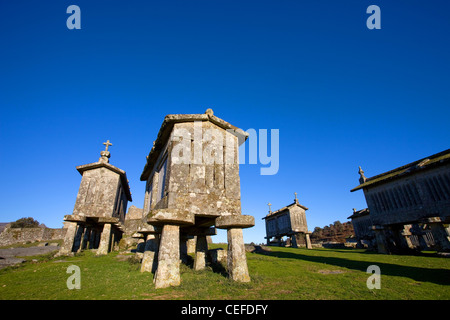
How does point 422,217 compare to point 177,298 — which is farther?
point 422,217

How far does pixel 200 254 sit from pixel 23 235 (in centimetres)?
3154

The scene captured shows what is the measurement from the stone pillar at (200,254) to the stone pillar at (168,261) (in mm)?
2742

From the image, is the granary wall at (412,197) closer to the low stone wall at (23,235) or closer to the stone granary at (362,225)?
the stone granary at (362,225)

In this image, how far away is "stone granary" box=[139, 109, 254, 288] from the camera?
5.56 metres

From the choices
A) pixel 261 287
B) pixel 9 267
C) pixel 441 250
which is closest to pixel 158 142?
pixel 261 287

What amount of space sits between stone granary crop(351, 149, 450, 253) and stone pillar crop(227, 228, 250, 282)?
13.6 metres

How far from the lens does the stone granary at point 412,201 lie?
12.3 metres

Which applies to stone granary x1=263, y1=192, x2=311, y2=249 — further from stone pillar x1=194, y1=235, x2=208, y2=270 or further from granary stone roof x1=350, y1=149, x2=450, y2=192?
stone pillar x1=194, y1=235, x2=208, y2=270

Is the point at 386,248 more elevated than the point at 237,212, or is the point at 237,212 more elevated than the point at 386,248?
the point at 237,212

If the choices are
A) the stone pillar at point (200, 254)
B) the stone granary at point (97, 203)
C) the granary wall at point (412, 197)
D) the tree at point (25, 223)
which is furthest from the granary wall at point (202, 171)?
the tree at point (25, 223)

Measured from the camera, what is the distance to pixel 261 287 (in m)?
5.45

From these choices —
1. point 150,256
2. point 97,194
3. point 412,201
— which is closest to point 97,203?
point 97,194
